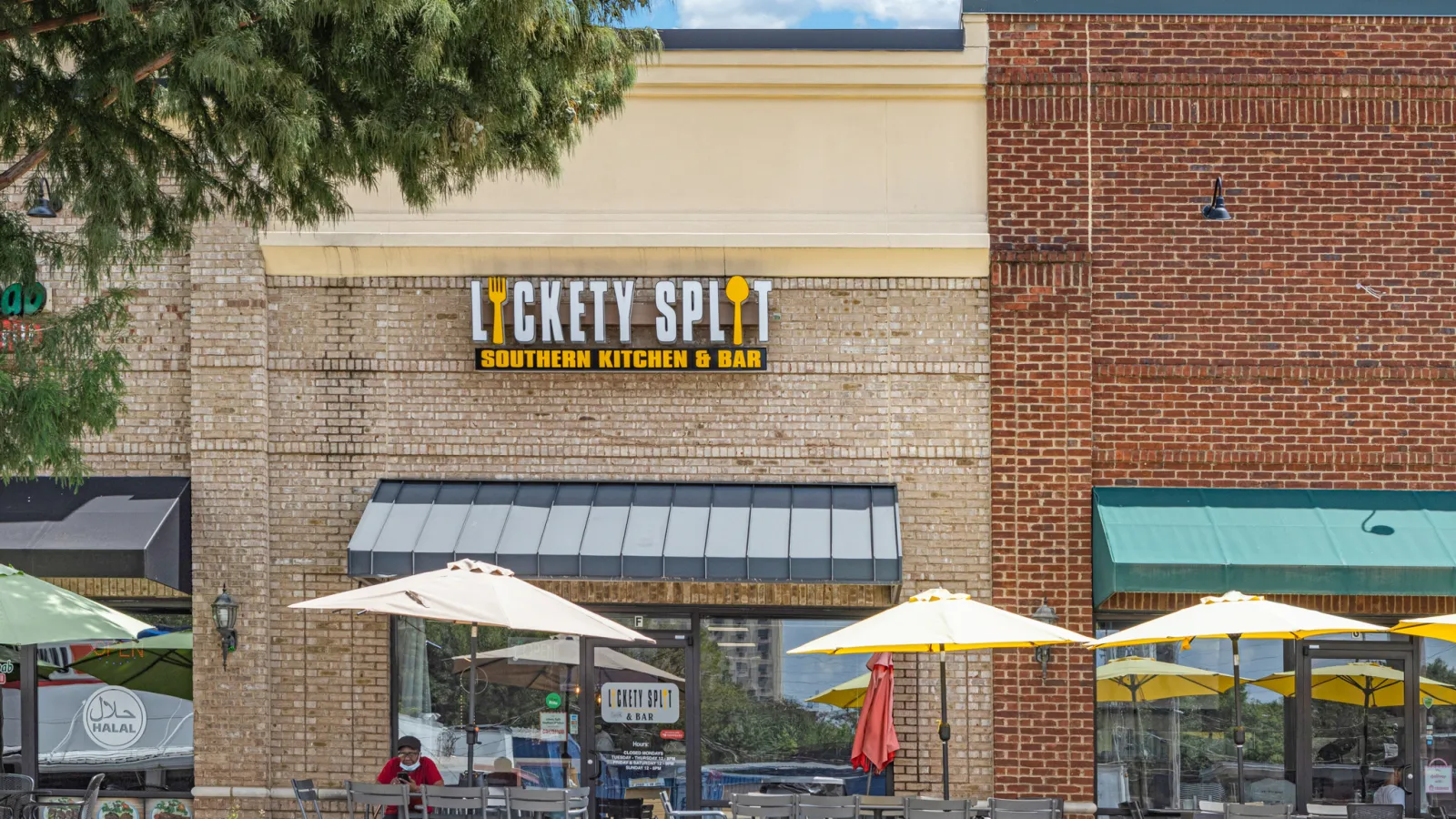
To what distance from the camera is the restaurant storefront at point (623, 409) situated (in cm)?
1305

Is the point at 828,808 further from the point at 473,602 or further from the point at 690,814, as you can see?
the point at 473,602

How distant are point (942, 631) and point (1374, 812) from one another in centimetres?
373

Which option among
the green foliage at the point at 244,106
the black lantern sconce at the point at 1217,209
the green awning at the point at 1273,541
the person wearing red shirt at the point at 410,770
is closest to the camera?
the green foliage at the point at 244,106

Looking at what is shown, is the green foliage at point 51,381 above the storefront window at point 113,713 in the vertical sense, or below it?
above

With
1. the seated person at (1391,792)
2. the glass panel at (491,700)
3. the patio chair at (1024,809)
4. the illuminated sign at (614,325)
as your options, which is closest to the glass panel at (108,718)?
the glass panel at (491,700)

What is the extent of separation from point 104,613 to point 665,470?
15.9 feet

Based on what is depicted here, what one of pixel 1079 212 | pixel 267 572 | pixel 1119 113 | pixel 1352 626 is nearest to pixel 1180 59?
pixel 1119 113

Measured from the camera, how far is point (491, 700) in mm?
13156

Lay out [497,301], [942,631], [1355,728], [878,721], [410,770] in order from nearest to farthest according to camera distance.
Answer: [942,631] < [410,770] < [878,721] < [1355,728] < [497,301]

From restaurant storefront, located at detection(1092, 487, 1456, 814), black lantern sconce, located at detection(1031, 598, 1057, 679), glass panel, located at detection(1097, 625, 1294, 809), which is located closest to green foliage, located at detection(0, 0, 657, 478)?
black lantern sconce, located at detection(1031, 598, 1057, 679)

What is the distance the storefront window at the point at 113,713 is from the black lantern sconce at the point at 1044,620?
7.76m

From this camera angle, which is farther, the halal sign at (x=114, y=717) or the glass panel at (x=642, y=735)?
the halal sign at (x=114, y=717)

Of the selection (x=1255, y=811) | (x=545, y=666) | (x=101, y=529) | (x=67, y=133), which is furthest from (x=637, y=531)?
(x=67, y=133)

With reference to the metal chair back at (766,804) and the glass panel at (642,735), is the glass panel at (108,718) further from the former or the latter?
the metal chair back at (766,804)
